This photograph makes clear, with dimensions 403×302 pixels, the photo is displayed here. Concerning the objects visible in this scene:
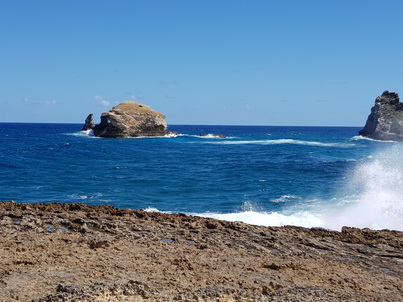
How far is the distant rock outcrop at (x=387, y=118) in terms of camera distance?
275 feet

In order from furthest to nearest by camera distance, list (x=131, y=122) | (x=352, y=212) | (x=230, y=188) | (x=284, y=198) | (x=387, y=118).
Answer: (x=387, y=118)
(x=131, y=122)
(x=230, y=188)
(x=284, y=198)
(x=352, y=212)

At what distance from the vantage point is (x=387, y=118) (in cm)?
8669

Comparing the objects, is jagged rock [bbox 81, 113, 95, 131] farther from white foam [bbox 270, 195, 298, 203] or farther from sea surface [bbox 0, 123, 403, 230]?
white foam [bbox 270, 195, 298, 203]

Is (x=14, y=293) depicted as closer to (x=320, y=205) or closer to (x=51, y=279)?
(x=51, y=279)

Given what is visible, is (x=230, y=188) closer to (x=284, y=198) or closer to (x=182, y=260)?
(x=284, y=198)

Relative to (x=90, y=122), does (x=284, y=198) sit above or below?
below

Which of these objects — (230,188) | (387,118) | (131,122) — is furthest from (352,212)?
(387,118)

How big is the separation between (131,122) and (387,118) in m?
53.4

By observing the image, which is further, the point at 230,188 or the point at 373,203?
the point at 230,188

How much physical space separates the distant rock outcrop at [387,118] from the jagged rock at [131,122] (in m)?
45.5

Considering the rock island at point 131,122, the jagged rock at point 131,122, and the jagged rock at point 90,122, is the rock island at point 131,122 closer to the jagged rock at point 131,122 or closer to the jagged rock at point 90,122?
the jagged rock at point 131,122

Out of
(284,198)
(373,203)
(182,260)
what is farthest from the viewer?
(284,198)

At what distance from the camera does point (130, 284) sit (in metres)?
7.39

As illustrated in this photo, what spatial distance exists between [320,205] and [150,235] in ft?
40.9
